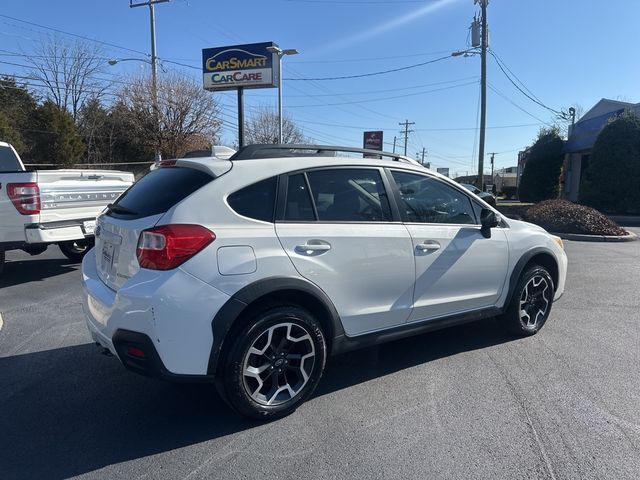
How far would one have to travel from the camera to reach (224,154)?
370cm

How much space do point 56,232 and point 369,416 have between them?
5563mm

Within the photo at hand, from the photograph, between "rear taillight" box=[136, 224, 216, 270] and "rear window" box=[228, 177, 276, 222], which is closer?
"rear taillight" box=[136, 224, 216, 270]

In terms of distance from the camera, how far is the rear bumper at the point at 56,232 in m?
6.55

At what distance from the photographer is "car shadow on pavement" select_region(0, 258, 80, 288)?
732 centimetres

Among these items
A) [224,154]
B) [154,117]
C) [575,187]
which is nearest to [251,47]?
[154,117]

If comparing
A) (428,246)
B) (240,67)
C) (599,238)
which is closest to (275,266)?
(428,246)

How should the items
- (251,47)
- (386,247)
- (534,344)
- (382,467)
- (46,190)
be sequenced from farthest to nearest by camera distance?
1. (251,47)
2. (46,190)
3. (534,344)
4. (386,247)
5. (382,467)

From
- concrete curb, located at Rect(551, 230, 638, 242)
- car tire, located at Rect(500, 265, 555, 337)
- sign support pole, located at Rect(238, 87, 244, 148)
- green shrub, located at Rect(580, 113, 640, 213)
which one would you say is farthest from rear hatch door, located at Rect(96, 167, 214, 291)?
green shrub, located at Rect(580, 113, 640, 213)

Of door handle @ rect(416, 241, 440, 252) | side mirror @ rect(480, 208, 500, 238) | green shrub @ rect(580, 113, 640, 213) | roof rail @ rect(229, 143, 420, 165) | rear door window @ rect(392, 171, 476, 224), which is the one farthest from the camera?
green shrub @ rect(580, 113, 640, 213)

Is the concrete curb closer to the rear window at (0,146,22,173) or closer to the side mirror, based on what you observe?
the side mirror

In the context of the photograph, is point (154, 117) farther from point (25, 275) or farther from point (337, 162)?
point (337, 162)

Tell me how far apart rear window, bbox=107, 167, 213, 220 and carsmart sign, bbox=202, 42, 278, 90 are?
25870 millimetres

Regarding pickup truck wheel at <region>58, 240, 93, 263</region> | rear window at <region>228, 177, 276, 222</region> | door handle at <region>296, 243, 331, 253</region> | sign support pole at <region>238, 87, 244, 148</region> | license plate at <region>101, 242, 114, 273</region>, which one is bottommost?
pickup truck wheel at <region>58, 240, 93, 263</region>

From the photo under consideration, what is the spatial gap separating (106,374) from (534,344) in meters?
3.88
